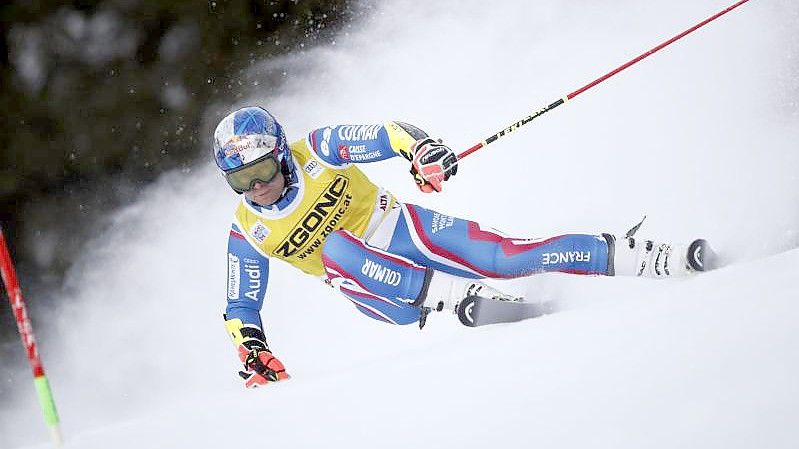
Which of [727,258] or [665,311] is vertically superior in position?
[727,258]

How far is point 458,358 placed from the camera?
6.28 ft

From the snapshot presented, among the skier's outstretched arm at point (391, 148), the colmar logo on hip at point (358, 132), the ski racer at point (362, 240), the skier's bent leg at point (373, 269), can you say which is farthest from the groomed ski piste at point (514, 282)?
the colmar logo on hip at point (358, 132)

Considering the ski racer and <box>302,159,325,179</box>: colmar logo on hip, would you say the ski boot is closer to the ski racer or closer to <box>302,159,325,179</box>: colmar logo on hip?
the ski racer

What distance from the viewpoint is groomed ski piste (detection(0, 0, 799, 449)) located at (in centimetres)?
145

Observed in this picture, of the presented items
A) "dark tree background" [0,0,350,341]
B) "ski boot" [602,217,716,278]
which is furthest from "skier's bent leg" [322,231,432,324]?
"dark tree background" [0,0,350,341]

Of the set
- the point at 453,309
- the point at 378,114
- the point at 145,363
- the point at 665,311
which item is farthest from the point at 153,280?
the point at 665,311

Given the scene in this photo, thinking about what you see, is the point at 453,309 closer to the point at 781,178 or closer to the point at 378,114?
the point at 781,178

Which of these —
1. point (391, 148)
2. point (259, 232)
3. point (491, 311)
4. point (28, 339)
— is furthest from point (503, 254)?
point (28, 339)

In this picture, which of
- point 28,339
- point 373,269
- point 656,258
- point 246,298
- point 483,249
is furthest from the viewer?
point 246,298

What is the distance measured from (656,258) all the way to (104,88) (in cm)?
549

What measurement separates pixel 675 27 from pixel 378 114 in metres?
2.51

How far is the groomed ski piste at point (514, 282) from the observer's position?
1.45m

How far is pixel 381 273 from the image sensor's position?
10.1ft

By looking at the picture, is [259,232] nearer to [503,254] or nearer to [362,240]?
[362,240]
